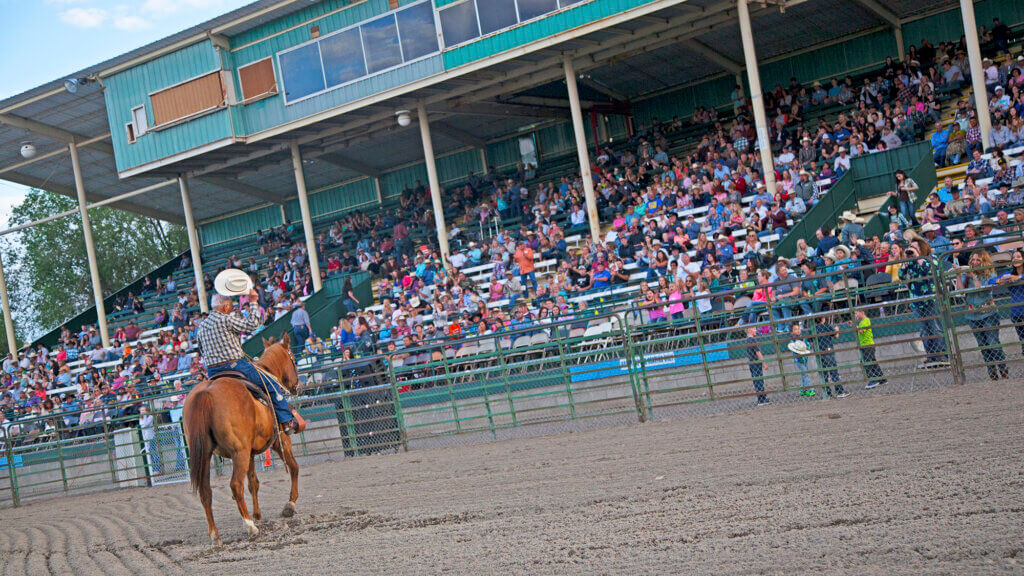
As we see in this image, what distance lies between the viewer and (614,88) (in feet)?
91.6

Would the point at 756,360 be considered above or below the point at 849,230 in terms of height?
below

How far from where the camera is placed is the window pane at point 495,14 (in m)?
20.9

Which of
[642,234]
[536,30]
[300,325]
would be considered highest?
[536,30]

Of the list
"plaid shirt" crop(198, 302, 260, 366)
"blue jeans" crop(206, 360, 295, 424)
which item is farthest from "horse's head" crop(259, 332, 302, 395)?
"plaid shirt" crop(198, 302, 260, 366)

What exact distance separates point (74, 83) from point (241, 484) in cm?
2171

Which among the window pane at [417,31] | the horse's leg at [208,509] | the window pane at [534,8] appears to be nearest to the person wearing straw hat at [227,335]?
the horse's leg at [208,509]

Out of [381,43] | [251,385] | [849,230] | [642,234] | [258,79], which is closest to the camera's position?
[251,385]

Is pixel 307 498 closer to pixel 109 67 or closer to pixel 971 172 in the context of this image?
pixel 971 172

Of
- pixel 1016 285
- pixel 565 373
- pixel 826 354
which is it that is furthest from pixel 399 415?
pixel 1016 285

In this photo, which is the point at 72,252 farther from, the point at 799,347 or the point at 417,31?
the point at 799,347

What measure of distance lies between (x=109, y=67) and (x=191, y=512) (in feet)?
64.1

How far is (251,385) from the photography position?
8828 mm

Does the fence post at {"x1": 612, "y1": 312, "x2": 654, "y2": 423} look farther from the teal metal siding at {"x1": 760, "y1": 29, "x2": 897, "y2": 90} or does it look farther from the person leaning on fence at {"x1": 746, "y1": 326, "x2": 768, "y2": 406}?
the teal metal siding at {"x1": 760, "y1": 29, "x2": 897, "y2": 90}

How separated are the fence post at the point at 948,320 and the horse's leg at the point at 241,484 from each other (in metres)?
8.37
